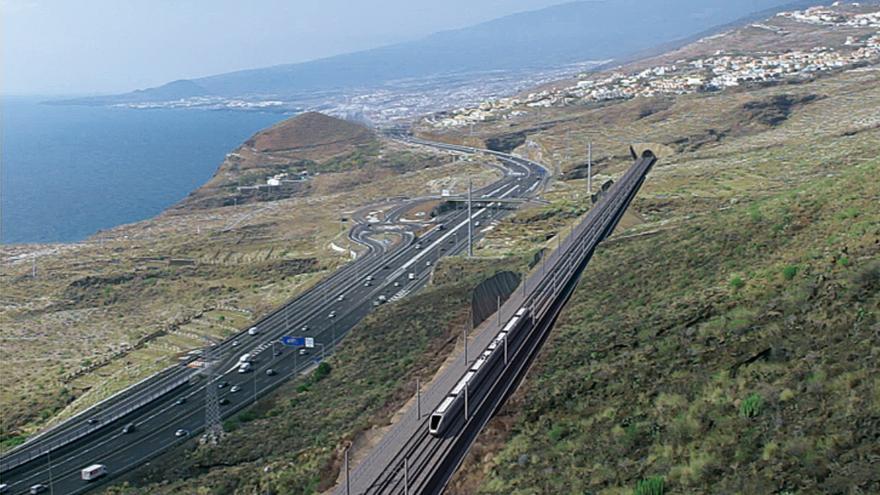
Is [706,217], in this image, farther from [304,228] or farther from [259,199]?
[259,199]

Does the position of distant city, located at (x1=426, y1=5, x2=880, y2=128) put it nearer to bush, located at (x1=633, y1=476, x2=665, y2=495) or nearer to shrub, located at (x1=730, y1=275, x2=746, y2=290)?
shrub, located at (x1=730, y1=275, x2=746, y2=290)

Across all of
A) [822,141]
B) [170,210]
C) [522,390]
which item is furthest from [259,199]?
[522,390]

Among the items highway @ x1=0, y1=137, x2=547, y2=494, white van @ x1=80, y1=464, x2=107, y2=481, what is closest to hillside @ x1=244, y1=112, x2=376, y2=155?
highway @ x1=0, y1=137, x2=547, y2=494

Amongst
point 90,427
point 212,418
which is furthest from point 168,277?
point 212,418

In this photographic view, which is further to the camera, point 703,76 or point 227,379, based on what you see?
point 703,76

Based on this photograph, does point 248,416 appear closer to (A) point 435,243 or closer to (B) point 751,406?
(B) point 751,406

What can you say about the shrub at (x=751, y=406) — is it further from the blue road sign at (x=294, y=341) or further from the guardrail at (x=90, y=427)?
the blue road sign at (x=294, y=341)

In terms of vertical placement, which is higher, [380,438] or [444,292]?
[380,438]
